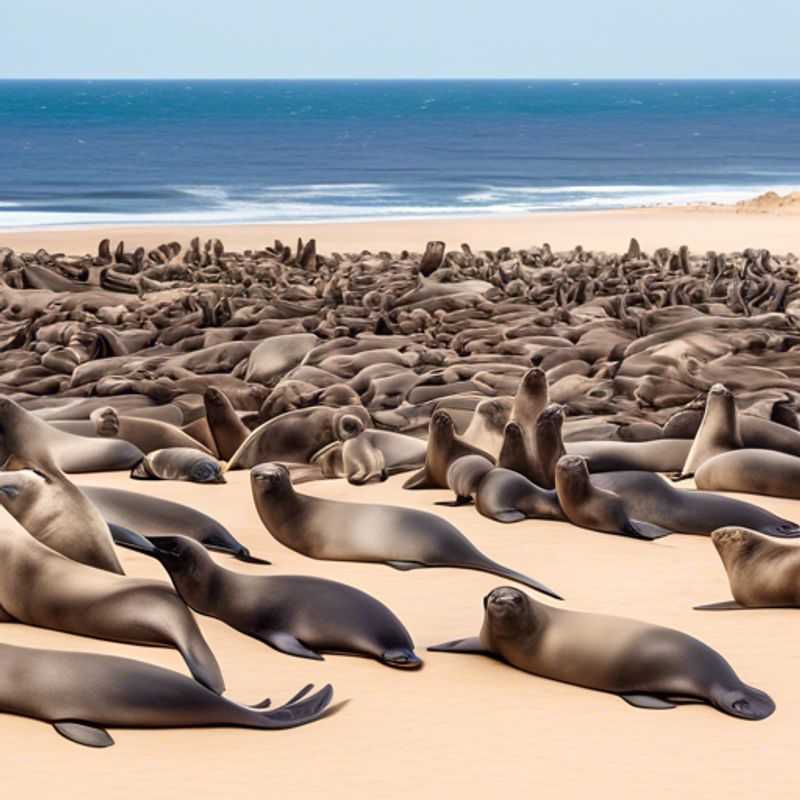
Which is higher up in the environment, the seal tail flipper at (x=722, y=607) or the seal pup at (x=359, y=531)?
the seal pup at (x=359, y=531)

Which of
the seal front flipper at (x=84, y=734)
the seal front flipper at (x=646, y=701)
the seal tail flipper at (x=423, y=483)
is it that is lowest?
the seal tail flipper at (x=423, y=483)

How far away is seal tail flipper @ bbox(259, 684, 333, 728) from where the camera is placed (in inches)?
154

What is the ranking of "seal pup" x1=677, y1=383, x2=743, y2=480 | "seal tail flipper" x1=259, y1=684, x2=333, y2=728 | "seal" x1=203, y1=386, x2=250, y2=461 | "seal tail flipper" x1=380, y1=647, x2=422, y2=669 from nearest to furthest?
"seal tail flipper" x1=259, y1=684, x2=333, y2=728
"seal tail flipper" x1=380, y1=647, x2=422, y2=669
"seal pup" x1=677, y1=383, x2=743, y2=480
"seal" x1=203, y1=386, x2=250, y2=461

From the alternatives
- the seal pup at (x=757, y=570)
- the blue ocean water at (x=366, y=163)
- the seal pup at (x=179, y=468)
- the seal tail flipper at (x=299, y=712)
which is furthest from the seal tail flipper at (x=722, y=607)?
the blue ocean water at (x=366, y=163)

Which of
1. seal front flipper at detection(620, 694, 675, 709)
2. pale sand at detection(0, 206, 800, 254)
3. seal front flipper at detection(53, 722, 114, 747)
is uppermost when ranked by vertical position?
seal front flipper at detection(53, 722, 114, 747)

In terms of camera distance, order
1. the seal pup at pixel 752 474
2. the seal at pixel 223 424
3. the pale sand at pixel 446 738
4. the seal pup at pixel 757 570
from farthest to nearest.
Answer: the seal at pixel 223 424 → the seal pup at pixel 752 474 → the seal pup at pixel 757 570 → the pale sand at pixel 446 738

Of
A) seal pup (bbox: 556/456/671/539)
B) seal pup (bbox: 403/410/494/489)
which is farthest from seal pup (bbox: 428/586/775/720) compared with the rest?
seal pup (bbox: 403/410/494/489)

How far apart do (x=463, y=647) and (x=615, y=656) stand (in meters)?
0.51

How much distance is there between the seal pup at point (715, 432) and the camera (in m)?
6.62

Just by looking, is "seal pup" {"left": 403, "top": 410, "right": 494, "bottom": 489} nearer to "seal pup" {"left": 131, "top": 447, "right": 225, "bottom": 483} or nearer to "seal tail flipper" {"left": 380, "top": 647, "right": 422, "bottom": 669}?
"seal pup" {"left": 131, "top": 447, "right": 225, "bottom": 483}

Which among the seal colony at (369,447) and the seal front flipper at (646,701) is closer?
the seal front flipper at (646,701)

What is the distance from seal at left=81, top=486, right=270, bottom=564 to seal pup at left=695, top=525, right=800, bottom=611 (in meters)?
1.60

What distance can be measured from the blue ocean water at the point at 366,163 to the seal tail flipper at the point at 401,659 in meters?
25.2

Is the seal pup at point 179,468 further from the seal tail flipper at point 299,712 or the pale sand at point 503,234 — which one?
the pale sand at point 503,234
